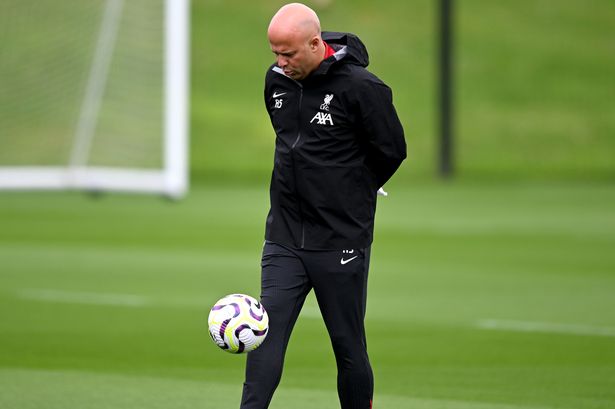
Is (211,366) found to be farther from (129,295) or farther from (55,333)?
(129,295)

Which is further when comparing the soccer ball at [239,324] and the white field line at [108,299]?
the white field line at [108,299]

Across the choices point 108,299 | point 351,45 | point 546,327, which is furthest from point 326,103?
point 108,299

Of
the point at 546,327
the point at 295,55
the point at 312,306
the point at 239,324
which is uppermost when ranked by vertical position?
the point at 295,55

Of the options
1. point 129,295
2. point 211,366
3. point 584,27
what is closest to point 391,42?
point 584,27

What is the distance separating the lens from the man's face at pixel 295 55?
241 inches

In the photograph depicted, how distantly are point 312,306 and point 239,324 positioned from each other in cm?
664

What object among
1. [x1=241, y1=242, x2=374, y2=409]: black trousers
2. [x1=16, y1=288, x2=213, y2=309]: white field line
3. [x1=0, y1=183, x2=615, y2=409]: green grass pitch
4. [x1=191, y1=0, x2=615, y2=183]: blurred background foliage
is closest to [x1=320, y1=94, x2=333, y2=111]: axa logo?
[x1=241, y1=242, x2=374, y2=409]: black trousers

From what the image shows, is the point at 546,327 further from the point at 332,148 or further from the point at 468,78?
the point at 468,78

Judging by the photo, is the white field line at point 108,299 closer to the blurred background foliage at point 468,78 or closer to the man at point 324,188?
the man at point 324,188

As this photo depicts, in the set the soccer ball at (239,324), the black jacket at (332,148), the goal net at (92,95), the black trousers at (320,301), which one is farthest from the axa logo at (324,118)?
the goal net at (92,95)

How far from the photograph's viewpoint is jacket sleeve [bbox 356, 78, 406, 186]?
20.5 ft

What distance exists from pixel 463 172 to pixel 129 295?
1812 centimetres

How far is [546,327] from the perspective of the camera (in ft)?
36.9

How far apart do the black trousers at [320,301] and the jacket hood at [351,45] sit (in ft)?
2.95
